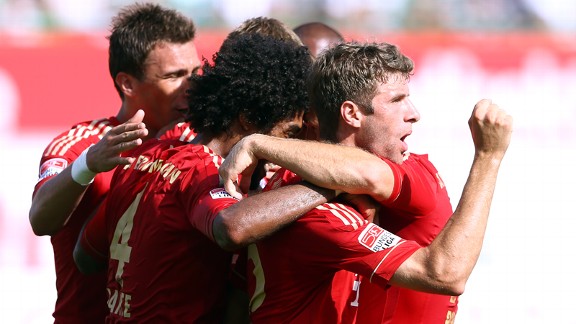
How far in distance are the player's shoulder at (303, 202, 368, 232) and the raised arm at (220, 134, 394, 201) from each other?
3.1 inches

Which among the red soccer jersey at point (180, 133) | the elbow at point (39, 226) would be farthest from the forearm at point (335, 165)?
the elbow at point (39, 226)

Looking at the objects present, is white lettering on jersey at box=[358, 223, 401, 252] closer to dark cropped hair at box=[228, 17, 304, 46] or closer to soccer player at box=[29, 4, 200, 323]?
soccer player at box=[29, 4, 200, 323]

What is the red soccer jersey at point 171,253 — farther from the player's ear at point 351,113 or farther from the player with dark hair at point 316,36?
the player with dark hair at point 316,36

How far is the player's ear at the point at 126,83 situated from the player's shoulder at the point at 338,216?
88.4 inches

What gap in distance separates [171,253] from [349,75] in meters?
1.05

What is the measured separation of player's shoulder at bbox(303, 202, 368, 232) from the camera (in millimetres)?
3539

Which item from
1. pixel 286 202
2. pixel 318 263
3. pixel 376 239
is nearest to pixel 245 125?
pixel 286 202

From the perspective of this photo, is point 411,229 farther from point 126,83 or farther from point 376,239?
point 126,83

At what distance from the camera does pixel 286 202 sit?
11.7 ft

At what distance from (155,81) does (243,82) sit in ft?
4.72

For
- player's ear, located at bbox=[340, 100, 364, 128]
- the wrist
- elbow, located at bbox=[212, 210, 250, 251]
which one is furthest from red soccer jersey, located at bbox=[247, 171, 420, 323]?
the wrist

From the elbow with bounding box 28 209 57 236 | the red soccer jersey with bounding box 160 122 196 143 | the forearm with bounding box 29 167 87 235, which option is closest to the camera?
the forearm with bounding box 29 167 87 235

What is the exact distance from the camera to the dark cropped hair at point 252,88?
4191 millimetres

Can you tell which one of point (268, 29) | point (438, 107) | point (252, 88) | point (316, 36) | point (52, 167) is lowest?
point (52, 167)
